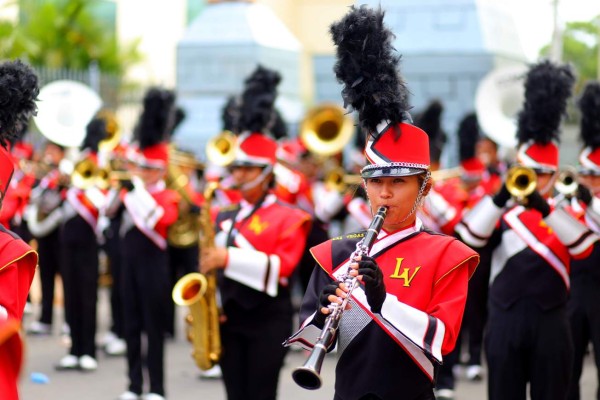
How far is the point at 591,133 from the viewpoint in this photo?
7.80 meters

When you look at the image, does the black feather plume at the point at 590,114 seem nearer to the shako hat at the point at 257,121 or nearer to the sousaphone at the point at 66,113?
the shako hat at the point at 257,121

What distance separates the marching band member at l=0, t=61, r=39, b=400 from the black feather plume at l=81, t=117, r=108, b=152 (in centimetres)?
633

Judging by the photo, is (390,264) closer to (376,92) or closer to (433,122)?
(376,92)

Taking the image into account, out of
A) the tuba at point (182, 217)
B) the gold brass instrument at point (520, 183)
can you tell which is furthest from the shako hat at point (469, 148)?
the gold brass instrument at point (520, 183)

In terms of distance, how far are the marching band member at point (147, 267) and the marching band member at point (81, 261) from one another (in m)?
1.60

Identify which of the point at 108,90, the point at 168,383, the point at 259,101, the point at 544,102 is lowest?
the point at 168,383

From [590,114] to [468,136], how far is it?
4.90m

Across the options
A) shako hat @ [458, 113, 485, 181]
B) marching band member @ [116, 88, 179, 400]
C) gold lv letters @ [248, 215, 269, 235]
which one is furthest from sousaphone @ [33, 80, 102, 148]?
gold lv letters @ [248, 215, 269, 235]

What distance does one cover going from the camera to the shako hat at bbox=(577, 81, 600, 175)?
7.71 m

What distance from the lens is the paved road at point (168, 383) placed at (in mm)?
9461

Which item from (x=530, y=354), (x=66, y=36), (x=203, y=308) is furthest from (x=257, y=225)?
(x=66, y=36)

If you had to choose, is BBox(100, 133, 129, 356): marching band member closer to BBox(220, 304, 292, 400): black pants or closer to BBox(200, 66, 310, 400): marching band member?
BBox(200, 66, 310, 400): marching band member

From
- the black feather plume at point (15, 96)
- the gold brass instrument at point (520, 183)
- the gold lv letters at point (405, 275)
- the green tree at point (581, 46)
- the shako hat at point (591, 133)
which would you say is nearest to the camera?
the gold lv letters at point (405, 275)

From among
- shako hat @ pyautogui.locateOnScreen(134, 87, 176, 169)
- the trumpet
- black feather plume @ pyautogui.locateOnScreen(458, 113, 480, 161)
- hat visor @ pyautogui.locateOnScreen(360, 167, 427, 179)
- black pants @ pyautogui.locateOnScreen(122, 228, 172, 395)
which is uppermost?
hat visor @ pyautogui.locateOnScreen(360, 167, 427, 179)
